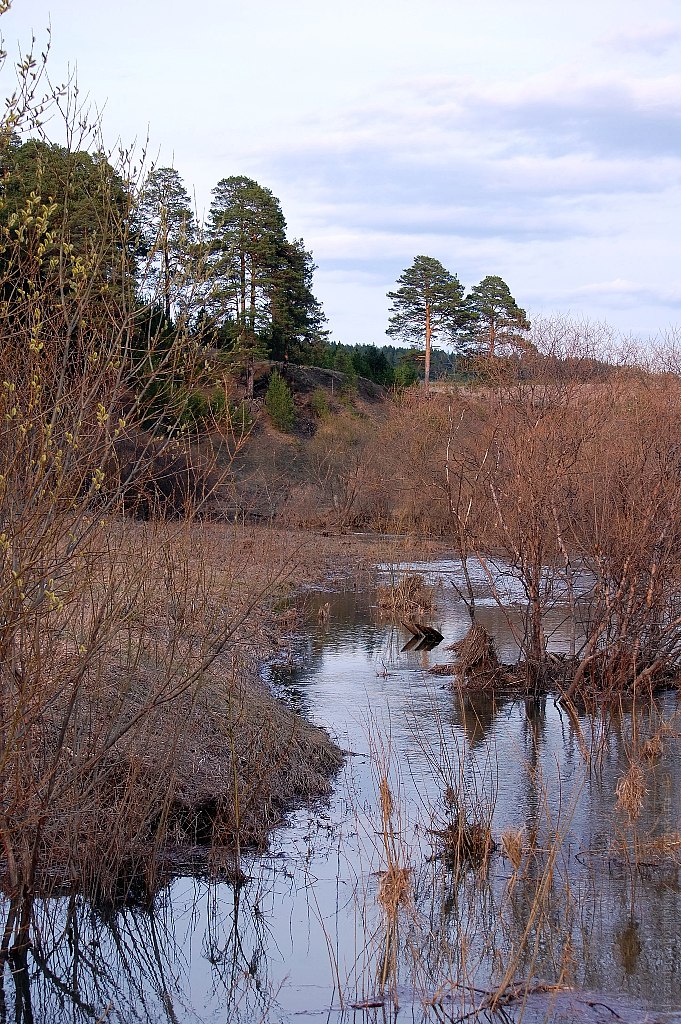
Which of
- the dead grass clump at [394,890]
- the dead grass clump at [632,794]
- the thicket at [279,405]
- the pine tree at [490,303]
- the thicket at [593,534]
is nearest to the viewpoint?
the dead grass clump at [394,890]

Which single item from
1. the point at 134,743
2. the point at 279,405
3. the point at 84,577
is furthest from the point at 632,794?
the point at 279,405

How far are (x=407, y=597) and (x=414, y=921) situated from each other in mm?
12256

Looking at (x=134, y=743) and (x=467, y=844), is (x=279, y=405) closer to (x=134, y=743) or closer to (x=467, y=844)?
(x=467, y=844)

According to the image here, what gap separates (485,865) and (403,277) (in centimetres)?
5149

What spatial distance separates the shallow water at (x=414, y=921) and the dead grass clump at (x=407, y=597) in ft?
25.9

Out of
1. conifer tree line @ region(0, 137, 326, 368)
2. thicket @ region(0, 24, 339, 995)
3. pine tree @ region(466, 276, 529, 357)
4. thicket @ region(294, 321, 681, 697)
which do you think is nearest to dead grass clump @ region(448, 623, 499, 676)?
thicket @ region(294, 321, 681, 697)

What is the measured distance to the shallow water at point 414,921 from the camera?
592 cm

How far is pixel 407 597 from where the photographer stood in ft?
61.4

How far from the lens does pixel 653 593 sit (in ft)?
40.2

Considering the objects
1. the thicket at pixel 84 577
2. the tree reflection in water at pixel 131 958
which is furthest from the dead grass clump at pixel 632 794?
the tree reflection in water at pixel 131 958

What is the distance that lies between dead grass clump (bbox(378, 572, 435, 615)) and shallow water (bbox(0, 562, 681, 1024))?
311 inches

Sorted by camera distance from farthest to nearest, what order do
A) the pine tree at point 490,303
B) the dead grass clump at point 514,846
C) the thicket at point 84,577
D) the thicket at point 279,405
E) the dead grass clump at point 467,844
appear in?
the pine tree at point 490,303, the thicket at point 279,405, the dead grass clump at point 467,844, the dead grass clump at point 514,846, the thicket at point 84,577

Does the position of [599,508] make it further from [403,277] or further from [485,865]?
[403,277]

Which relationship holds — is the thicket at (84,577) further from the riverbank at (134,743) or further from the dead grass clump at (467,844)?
the dead grass clump at (467,844)
